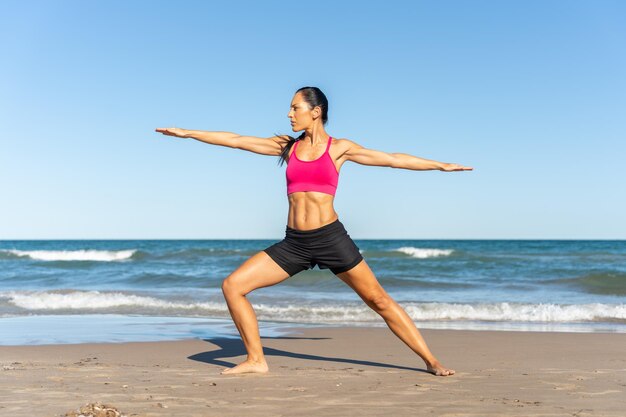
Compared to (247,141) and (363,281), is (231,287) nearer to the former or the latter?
(363,281)

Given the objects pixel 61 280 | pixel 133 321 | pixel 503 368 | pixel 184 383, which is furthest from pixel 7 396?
pixel 61 280

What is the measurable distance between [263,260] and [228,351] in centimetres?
219

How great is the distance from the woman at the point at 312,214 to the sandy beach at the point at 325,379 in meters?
0.54

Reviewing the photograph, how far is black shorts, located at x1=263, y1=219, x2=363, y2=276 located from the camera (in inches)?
219

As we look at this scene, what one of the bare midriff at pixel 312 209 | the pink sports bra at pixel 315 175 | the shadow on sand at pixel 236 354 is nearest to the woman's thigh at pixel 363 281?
A: the bare midriff at pixel 312 209

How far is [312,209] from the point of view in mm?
5566

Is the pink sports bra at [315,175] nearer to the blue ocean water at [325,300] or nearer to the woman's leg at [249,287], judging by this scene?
the woman's leg at [249,287]

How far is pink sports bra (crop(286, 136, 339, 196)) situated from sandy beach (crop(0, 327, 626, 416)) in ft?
4.71

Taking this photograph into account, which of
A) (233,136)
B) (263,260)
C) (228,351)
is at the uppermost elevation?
(233,136)

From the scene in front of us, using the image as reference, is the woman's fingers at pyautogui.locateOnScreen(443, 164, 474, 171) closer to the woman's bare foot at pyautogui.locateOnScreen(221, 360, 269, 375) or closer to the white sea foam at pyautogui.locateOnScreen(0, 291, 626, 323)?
the woman's bare foot at pyautogui.locateOnScreen(221, 360, 269, 375)

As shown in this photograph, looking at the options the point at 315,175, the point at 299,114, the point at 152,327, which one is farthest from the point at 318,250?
the point at 152,327

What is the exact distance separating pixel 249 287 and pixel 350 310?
6.41 m

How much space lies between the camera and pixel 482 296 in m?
15.7

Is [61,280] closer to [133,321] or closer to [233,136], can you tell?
[133,321]
